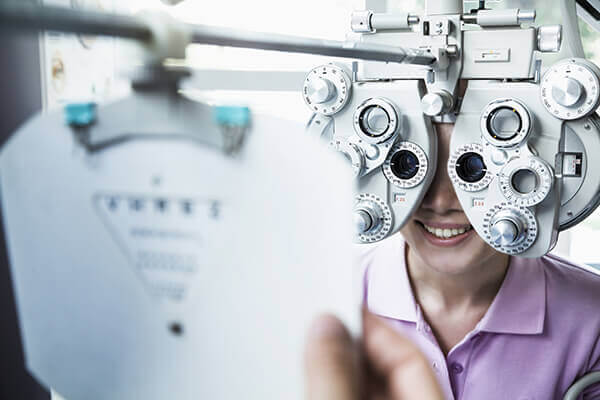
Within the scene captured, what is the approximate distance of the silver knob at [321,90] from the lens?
2.73 feet

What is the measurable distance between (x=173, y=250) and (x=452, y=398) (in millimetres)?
786

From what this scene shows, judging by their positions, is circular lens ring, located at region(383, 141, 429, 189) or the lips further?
the lips

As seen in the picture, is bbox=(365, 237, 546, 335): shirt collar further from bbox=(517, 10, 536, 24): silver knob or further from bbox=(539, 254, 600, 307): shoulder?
bbox=(517, 10, 536, 24): silver knob

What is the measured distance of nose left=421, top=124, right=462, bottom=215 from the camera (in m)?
0.88

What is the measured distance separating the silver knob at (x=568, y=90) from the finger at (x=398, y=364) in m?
0.50

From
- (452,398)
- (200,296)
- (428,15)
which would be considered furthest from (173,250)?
(452,398)

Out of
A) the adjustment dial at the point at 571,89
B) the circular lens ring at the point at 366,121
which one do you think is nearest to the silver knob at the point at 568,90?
the adjustment dial at the point at 571,89

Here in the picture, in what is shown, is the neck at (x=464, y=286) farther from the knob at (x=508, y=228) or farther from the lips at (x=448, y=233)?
the knob at (x=508, y=228)

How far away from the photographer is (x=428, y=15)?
855 mm

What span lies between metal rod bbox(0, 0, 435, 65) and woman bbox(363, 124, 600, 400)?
0.49 m

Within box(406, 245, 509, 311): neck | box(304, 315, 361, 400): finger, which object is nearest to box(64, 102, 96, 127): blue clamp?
box(304, 315, 361, 400): finger

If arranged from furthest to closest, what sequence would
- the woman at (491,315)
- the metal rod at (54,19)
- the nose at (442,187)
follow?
1. the woman at (491,315)
2. the nose at (442,187)
3. the metal rod at (54,19)

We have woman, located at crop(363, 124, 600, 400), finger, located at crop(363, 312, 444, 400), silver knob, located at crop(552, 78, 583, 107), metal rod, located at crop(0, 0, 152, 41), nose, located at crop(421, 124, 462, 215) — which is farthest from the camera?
woman, located at crop(363, 124, 600, 400)

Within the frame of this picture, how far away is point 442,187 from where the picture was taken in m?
0.89
